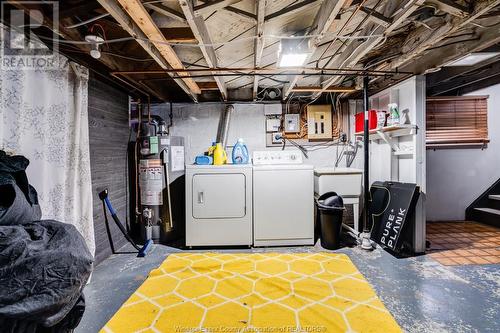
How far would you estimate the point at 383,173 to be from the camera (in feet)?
11.9

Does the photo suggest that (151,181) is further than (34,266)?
Yes

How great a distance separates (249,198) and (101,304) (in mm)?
1840

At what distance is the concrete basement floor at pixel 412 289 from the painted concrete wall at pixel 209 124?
1837 millimetres

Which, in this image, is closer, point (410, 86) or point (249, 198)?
point (410, 86)

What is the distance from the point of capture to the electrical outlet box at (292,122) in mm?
3963

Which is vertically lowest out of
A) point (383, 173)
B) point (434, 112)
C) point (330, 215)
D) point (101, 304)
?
point (101, 304)

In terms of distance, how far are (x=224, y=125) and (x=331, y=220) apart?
7.04 ft

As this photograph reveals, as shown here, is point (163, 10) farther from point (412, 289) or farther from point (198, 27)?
point (412, 289)

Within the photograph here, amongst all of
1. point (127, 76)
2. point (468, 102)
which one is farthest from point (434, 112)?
point (127, 76)

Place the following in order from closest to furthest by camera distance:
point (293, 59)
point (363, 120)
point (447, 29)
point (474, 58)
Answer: point (447, 29) → point (293, 59) → point (474, 58) → point (363, 120)

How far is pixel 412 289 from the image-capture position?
2129mm

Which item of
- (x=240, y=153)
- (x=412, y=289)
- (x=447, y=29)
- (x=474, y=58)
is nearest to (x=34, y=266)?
(x=412, y=289)

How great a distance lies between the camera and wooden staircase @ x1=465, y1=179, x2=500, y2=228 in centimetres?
410

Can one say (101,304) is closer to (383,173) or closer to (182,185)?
(182,185)
